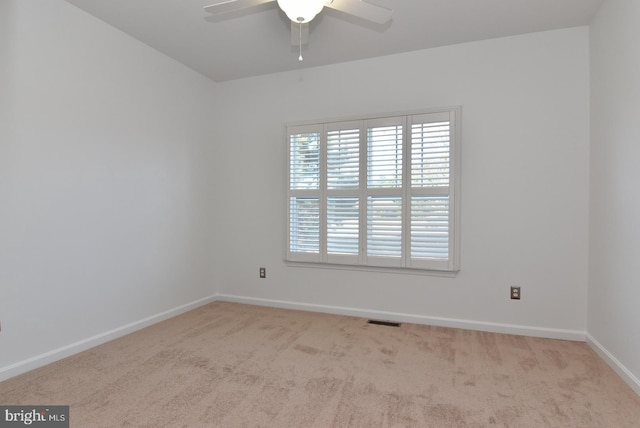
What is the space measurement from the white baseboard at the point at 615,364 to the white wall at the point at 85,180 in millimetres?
3769

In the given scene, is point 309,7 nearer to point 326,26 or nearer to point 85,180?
point 326,26

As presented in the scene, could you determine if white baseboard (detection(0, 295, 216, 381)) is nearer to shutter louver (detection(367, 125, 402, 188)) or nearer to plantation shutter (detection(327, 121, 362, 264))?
plantation shutter (detection(327, 121, 362, 264))

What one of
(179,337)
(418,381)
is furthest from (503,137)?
(179,337)

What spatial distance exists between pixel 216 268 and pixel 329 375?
7.67ft

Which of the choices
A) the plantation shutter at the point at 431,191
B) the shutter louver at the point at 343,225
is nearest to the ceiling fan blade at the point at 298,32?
the plantation shutter at the point at 431,191

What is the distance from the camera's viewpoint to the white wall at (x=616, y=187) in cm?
207

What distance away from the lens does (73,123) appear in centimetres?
253

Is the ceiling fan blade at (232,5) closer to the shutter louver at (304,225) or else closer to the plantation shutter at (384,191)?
the plantation shutter at (384,191)

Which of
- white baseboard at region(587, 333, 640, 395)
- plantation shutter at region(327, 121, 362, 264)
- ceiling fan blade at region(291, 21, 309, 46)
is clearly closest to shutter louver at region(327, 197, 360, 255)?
plantation shutter at region(327, 121, 362, 264)

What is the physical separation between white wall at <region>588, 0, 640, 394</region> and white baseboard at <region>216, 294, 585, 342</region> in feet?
0.81

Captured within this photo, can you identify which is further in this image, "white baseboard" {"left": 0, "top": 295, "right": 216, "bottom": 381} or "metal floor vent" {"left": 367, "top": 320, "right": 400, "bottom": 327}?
"metal floor vent" {"left": 367, "top": 320, "right": 400, "bottom": 327}

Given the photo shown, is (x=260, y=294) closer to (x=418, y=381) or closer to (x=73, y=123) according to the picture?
(x=418, y=381)

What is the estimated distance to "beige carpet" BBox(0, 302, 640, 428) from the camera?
175cm

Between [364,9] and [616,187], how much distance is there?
2118 millimetres
